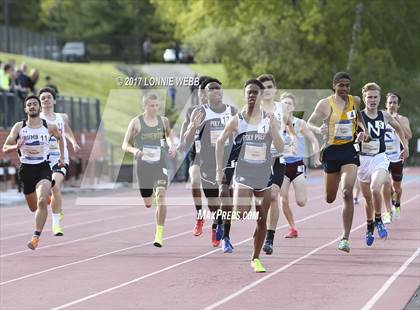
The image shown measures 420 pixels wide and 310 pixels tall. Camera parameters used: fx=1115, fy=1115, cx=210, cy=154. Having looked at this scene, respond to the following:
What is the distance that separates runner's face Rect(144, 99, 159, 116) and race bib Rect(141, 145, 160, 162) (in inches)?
18.6

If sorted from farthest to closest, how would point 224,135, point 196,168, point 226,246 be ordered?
point 196,168
point 226,246
point 224,135

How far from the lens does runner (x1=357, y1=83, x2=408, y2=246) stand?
15609mm

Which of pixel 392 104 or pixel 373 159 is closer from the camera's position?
pixel 373 159

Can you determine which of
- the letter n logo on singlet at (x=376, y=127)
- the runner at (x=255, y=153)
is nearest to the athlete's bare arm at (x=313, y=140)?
the letter n logo on singlet at (x=376, y=127)

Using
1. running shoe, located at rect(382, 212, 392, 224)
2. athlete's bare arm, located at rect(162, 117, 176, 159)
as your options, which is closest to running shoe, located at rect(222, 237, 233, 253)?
athlete's bare arm, located at rect(162, 117, 176, 159)

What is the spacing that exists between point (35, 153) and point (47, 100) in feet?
7.21

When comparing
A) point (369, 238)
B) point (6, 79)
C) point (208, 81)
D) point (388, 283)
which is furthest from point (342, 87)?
point (6, 79)

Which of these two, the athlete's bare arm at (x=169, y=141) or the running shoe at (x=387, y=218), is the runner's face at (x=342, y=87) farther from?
the running shoe at (x=387, y=218)

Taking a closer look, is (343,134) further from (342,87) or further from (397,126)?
(397,126)

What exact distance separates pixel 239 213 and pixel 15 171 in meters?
18.7

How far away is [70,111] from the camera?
38438 millimetres

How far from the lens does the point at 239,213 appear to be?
13.0 m

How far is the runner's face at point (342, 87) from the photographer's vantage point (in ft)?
47.7

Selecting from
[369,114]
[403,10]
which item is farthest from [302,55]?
[369,114]
